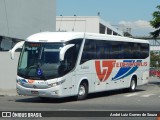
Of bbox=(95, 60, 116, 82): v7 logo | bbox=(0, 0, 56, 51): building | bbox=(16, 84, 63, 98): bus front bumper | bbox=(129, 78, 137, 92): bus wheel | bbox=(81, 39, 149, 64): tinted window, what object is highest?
bbox=(0, 0, 56, 51): building

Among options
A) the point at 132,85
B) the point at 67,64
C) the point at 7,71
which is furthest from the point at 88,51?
the point at 7,71

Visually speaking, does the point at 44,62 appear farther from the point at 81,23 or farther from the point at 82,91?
the point at 81,23

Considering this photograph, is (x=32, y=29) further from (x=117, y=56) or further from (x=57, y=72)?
(x=57, y=72)

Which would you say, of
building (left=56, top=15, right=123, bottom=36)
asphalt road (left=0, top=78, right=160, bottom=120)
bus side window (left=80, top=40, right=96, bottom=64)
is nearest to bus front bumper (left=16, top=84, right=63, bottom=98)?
asphalt road (left=0, top=78, right=160, bottom=120)

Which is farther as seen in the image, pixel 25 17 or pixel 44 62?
pixel 25 17

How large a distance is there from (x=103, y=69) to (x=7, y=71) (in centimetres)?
744

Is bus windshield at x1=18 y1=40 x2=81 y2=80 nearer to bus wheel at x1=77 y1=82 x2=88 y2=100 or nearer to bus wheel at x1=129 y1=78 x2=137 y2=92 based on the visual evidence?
bus wheel at x1=77 y1=82 x2=88 y2=100

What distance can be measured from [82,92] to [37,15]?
18064 millimetres

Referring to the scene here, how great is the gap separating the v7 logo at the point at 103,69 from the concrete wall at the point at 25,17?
1054 centimetres

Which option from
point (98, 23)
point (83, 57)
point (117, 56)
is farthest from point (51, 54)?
point (98, 23)

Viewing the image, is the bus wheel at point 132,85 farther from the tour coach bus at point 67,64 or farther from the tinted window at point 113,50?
the tour coach bus at point 67,64

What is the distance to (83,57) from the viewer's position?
22.0m

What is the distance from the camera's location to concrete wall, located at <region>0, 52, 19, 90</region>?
94.5ft

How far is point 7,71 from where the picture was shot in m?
29.1
